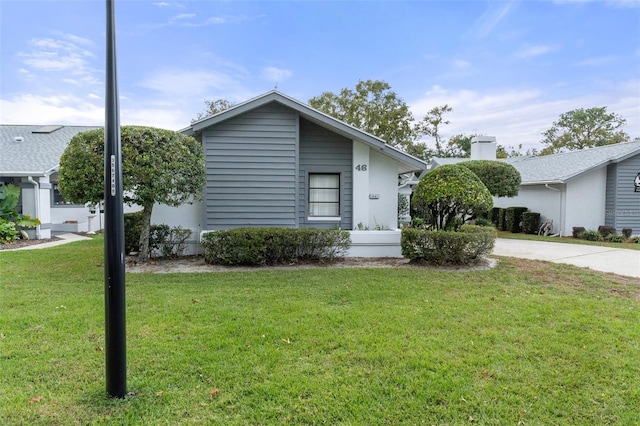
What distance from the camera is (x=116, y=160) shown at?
2.76 meters

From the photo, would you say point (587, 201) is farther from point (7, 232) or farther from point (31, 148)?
point (31, 148)

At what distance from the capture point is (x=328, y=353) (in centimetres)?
384

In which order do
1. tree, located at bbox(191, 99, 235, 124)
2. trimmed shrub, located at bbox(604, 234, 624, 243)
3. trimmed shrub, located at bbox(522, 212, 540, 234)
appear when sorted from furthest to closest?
tree, located at bbox(191, 99, 235, 124) < trimmed shrub, located at bbox(522, 212, 540, 234) < trimmed shrub, located at bbox(604, 234, 624, 243)

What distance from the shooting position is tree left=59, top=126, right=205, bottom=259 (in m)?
7.39

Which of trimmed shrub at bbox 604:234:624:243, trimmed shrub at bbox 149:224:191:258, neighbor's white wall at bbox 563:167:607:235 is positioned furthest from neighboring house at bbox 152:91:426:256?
trimmed shrub at bbox 604:234:624:243

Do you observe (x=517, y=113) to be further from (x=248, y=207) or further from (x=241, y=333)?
(x=241, y=333)

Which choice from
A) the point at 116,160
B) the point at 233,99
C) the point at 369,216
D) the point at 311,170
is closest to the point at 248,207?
the point at 311,170

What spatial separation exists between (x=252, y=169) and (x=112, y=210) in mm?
7020

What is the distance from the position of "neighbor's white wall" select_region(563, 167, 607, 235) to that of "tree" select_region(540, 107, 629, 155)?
83.5 ft

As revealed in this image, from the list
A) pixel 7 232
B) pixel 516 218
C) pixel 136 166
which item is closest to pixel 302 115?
pixel 136 166

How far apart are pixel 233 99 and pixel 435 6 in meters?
26.2

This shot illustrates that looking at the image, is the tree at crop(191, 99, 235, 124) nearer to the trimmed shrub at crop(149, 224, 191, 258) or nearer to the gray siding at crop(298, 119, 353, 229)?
the gray siding at crop(298, 119, 353, 229)

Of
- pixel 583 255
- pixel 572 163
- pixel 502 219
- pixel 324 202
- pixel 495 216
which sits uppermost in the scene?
pixel 572 163

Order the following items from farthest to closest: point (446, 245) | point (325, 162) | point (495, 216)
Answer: point (495, 216), point (325, 162), point (446, 245)
